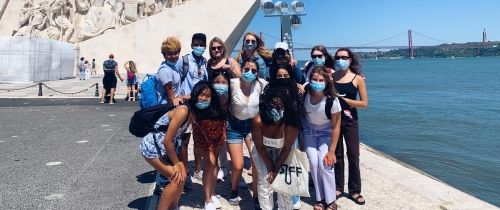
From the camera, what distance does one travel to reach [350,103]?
305cm

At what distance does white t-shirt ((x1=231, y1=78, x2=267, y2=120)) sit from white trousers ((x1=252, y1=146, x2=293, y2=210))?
24 centimetres

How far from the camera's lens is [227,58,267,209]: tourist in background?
2826mm

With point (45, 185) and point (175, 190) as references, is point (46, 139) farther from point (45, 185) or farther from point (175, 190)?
point (175, 190)

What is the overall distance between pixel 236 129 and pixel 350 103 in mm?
808

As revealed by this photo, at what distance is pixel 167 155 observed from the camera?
262 cm

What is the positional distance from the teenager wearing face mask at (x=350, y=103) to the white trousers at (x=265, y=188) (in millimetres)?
624

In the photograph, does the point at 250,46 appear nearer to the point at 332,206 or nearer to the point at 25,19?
the point at 332,206

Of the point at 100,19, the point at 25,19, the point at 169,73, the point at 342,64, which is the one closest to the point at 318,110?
the point at 342,64

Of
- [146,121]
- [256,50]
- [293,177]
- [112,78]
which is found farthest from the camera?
[112,78]

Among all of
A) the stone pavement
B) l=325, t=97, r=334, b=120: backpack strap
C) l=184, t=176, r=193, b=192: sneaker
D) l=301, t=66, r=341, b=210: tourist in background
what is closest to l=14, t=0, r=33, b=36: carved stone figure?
the stone pavement

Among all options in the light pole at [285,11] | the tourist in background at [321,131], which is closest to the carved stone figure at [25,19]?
the light pole at [285,11]

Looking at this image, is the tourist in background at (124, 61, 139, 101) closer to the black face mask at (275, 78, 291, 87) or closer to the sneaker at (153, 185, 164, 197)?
the sneaker at (153, 185, 164, 197)

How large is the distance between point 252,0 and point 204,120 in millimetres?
13947

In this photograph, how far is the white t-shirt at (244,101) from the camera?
2848 millimetres
